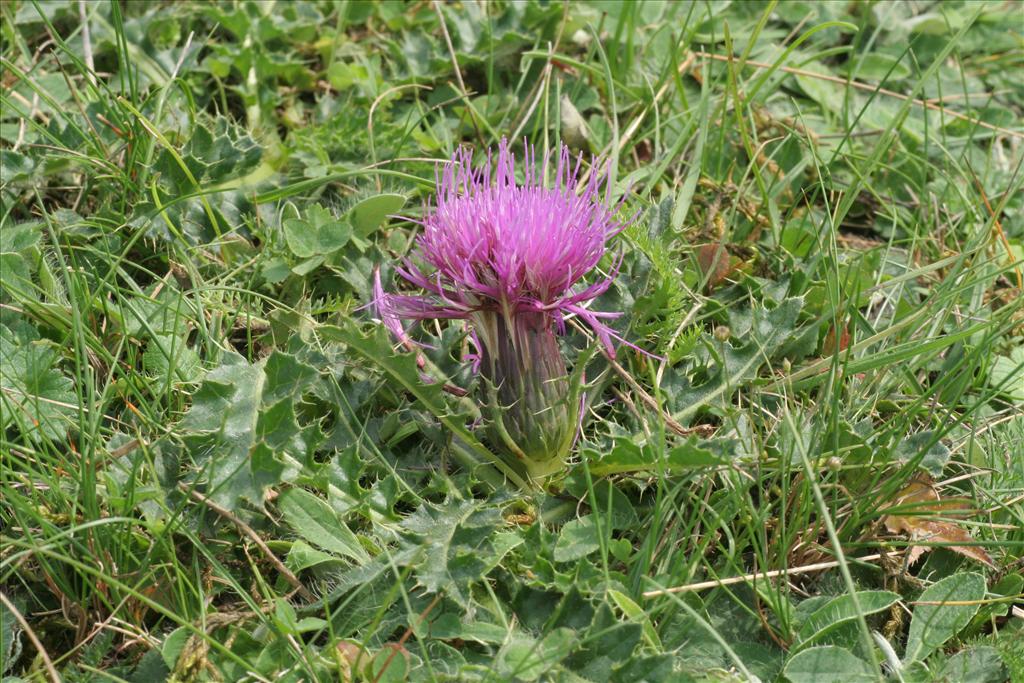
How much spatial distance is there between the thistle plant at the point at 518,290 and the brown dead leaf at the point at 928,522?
733mm

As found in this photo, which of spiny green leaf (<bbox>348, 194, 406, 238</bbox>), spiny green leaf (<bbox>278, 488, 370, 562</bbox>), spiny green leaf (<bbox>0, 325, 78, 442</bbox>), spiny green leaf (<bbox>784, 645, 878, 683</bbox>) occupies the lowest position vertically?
spiny green leaf (<bbox>784, 645, 878, 683</bbox>)

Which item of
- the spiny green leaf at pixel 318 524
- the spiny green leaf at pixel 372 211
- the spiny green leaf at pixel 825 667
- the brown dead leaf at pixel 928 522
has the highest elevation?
the spiny green leaf at pixel 372 211

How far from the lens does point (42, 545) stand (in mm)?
1921

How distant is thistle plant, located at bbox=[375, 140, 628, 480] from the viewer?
87.1 inches

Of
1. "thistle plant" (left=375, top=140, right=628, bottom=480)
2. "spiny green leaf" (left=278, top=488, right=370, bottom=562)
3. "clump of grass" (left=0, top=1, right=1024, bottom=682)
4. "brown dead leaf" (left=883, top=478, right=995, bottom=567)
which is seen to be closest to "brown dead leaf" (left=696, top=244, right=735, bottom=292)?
"clump of grass" (left=0, top=1, right=1024, bottom=682)

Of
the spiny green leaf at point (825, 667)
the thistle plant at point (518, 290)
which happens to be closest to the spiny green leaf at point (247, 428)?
the thistle plant at point (518, 290)

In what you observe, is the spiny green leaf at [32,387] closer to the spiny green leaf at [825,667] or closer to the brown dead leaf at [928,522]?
the spiny green leaf at [825,667]

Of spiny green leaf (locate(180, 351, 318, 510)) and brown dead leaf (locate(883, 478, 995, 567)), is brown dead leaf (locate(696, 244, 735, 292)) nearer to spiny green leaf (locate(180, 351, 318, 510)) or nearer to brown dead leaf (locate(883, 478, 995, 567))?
brown dead leaf (locate(883, 478, 995, 567))

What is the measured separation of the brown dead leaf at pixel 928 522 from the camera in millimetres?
2318

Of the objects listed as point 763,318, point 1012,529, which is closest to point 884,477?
point 1012,529

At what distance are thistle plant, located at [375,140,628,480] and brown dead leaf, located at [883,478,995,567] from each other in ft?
2.41

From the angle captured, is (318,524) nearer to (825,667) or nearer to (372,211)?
(372,211)

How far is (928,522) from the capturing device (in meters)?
2.39

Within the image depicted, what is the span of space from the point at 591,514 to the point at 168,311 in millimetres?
1168
